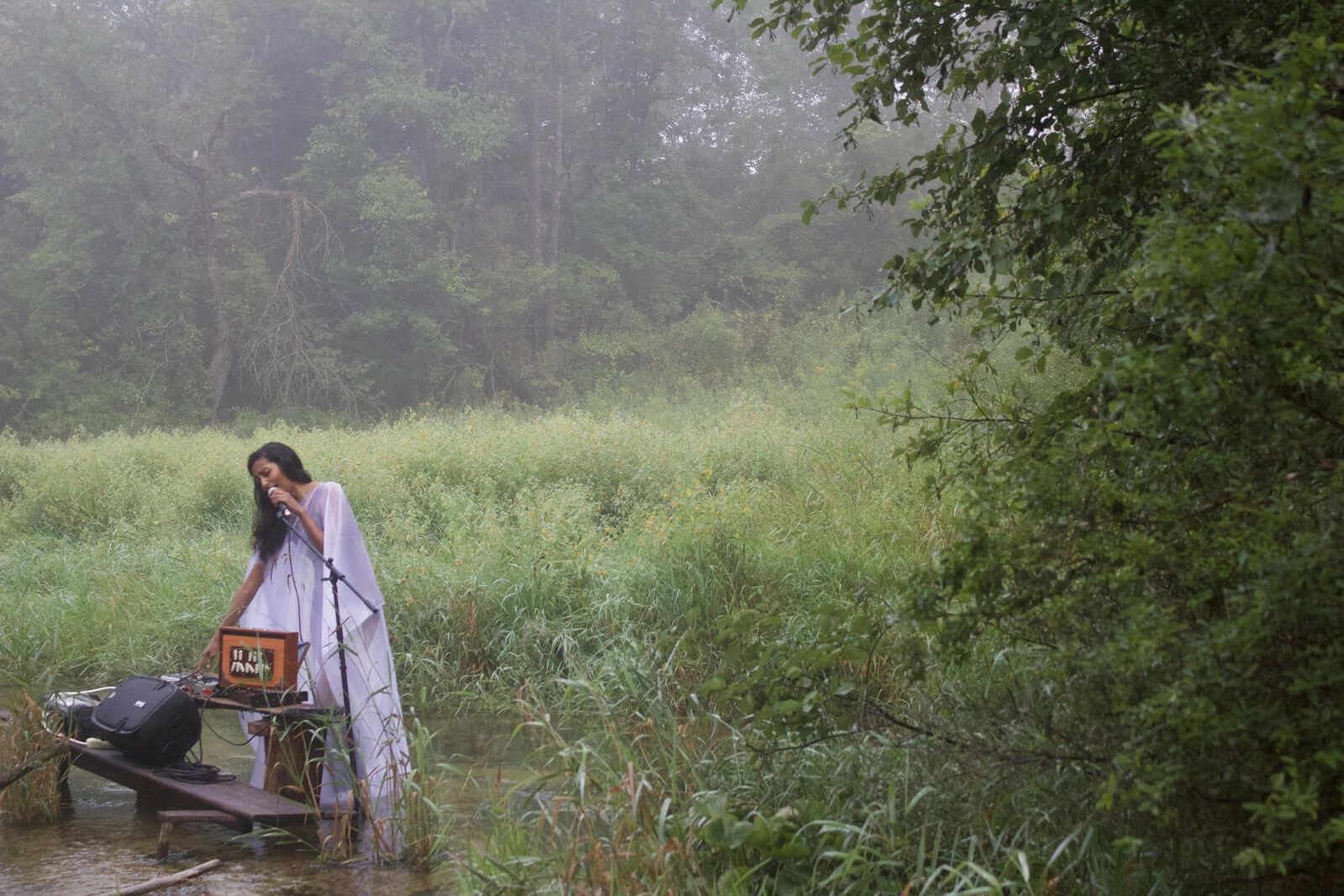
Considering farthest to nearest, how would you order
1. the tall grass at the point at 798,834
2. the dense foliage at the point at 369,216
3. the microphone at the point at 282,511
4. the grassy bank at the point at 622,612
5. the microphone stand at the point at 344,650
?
the dense foliage at the point at 369,216
the microphone at the point at 282,511
the microphone stand at the point at 344,650
the grassy bank at the point at 622,612
the tall grass at the point at 798,834

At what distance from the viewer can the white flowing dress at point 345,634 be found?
183 inches

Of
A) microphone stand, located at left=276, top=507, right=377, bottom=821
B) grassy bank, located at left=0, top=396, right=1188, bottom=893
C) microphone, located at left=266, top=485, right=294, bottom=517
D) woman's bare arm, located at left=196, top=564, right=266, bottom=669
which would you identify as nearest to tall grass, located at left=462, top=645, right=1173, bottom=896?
grassy bank, located at left=0, top=396, right=1188, bottom=893

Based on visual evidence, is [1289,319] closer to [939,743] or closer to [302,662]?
[939,743]

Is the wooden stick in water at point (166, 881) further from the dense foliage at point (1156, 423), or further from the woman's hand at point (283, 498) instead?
the dense foliage at point (1156, 423)

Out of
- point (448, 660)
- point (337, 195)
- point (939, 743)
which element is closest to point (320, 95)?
point (337, 195)

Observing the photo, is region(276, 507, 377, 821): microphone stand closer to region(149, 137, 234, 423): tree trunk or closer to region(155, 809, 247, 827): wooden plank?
region(155, 809, 247, 827): wooden plank

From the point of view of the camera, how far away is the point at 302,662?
4805 mm

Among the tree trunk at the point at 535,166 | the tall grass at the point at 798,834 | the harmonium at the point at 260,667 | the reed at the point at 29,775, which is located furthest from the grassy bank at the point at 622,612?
the tree trunk at the point at 535,166

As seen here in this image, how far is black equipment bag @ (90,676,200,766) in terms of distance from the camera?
4672 mm

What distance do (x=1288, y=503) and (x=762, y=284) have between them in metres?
28.4

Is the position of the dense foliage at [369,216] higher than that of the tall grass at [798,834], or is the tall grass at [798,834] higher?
the dense foliage at [369,216]

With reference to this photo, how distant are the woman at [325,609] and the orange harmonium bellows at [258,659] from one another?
0.35 ft

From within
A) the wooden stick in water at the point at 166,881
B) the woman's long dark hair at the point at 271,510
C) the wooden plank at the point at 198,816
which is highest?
the woman's long dark hair at the point at 271,510

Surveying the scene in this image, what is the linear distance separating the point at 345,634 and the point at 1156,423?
11.8 ft
